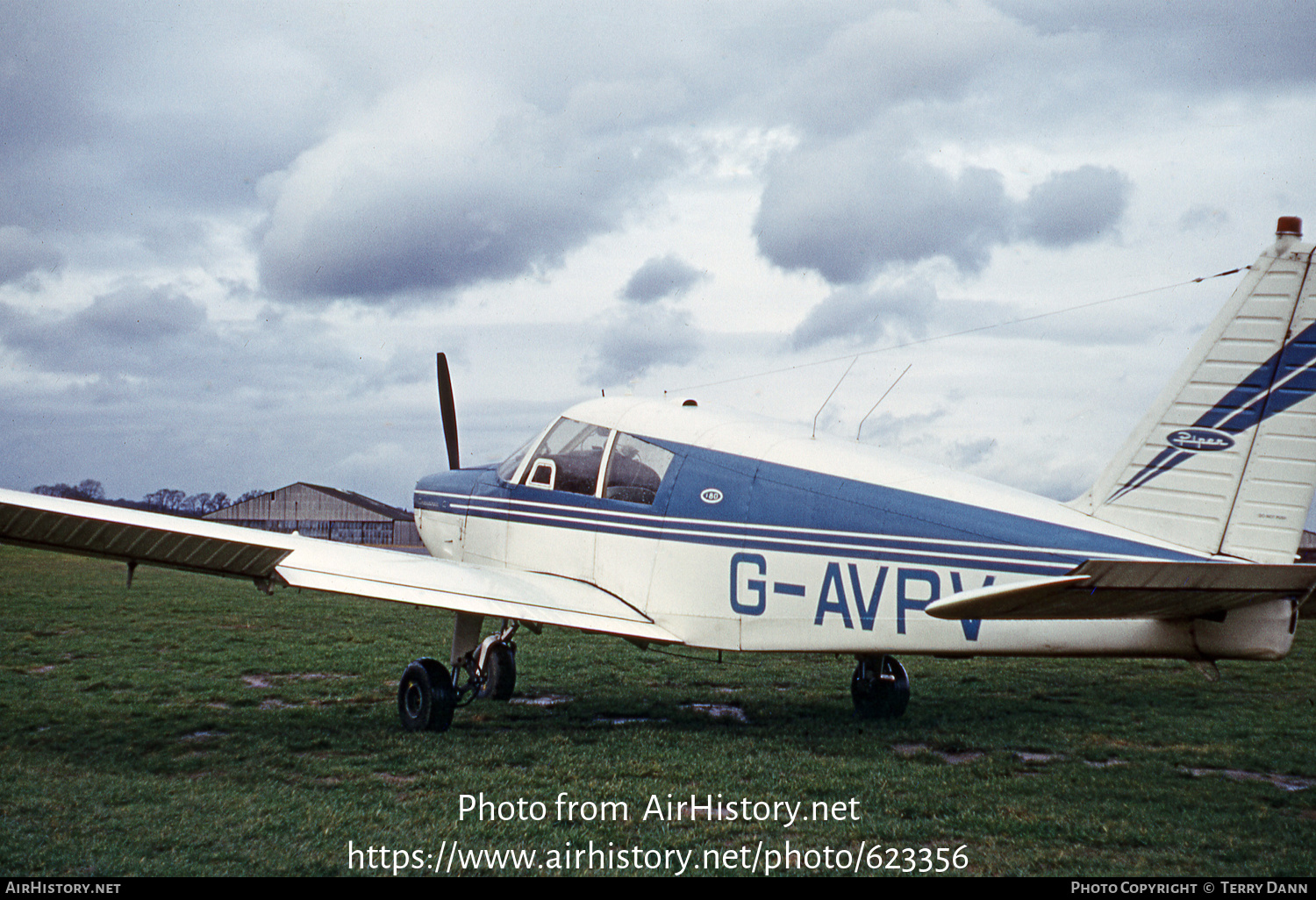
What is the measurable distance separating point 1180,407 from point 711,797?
162 inches

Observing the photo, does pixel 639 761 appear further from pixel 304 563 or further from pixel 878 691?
pixel 304 563

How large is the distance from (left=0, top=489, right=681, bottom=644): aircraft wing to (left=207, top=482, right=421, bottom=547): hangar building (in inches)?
2273

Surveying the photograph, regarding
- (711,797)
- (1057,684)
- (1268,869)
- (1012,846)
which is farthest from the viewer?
(1057,684)

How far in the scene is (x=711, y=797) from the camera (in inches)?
237

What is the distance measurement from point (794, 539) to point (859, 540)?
0.53 m

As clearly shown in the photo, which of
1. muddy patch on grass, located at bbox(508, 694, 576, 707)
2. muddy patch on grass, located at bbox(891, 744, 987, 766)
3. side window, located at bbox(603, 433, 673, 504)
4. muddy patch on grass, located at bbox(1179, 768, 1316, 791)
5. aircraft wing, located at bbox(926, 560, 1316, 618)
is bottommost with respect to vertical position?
muddy patch on grass, located at bbox(508, 694, 576, 707)

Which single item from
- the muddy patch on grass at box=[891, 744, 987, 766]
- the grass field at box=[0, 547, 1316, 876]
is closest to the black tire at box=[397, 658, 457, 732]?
the grass field at box=[0, 547, 1316, 876]

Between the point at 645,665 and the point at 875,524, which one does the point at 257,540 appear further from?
the point at 645,665

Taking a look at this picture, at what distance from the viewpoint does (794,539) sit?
24.2 ft

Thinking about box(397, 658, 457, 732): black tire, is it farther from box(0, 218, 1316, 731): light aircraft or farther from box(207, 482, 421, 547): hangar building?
box(207, 482, 421, 547): hangar building

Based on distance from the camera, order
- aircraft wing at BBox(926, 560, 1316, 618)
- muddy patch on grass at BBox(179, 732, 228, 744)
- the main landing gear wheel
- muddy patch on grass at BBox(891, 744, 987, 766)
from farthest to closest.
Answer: the main landing gear wheel
muddy patch on grass at BBox(179, 732, 228, 744)
muddy patch on grass at BBox(891, 744, 987, 766)
aircraft wing at BBox(926, 560, 1316, 618)

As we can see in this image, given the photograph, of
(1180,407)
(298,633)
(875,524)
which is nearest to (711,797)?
(875,524)

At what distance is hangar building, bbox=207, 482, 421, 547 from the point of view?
65.1m

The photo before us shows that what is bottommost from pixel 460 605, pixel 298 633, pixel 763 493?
pixel 298 633
